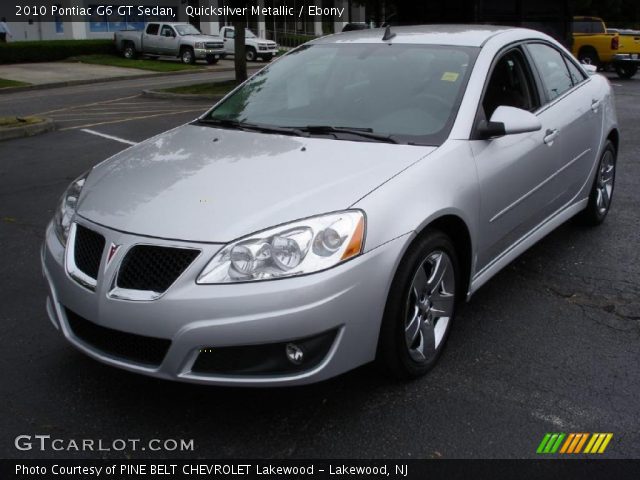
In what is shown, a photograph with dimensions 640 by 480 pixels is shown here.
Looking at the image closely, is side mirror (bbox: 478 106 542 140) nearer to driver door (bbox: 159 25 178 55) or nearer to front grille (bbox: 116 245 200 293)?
front grille (bbox: 116 245 200 293)

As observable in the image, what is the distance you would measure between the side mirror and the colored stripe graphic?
1.56m

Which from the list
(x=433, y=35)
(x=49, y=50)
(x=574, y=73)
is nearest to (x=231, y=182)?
(x=433, y=35)

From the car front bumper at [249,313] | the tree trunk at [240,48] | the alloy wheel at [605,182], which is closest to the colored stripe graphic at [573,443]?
the car front bumper at [249,313]

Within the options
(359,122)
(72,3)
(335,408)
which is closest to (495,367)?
A: (335,408)

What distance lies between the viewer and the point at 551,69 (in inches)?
197

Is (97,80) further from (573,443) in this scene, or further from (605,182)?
(573,443)

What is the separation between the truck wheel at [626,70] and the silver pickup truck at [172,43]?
15688mm

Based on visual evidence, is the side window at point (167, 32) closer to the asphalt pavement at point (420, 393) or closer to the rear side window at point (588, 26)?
the rear side window at point (588, 26)

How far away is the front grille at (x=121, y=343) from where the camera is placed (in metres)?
2.96

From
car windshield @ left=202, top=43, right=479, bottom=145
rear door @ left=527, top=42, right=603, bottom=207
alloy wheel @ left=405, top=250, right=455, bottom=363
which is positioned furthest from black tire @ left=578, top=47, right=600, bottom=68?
alloy wheel @ left=405, top=250, right=455, bottom=363

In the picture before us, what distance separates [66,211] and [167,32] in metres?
29.2

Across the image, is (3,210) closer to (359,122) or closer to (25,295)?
(25,295)

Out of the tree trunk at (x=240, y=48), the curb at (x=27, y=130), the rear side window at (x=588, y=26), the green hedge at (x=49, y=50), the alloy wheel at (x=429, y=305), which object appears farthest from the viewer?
the green hedge at (x=49, y=50)

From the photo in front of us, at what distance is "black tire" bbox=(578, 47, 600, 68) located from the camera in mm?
23078
